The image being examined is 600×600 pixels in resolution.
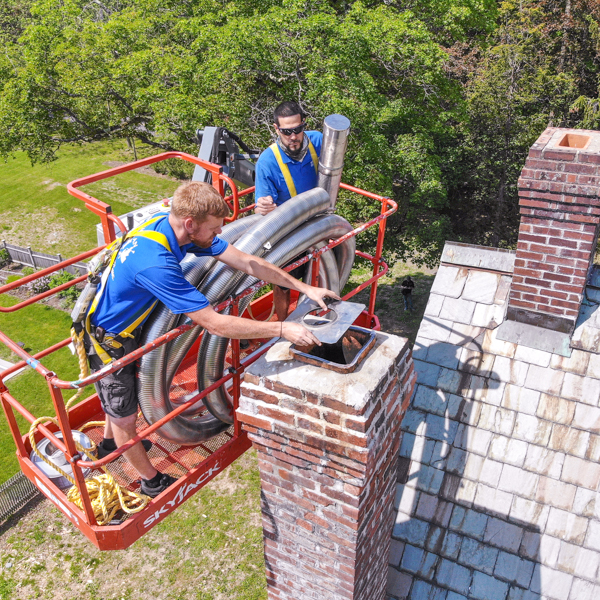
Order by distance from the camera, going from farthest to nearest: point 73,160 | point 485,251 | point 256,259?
1. point 73,160
2. point 485,251
3. point 256,259

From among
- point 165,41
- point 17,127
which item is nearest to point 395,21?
point 165,41

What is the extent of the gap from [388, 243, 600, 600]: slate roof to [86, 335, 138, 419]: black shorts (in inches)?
110

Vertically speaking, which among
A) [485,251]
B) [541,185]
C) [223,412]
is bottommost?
[223,412]

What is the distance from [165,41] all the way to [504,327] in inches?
739

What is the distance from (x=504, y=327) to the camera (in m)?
5.98

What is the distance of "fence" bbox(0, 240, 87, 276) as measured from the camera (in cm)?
1992

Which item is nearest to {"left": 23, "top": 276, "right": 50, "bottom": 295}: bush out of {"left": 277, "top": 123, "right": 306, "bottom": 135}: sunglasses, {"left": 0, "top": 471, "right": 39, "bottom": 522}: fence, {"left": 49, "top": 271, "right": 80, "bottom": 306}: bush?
{"left": 49, "top": 271, "right": 80, "bottom": 306}: bush

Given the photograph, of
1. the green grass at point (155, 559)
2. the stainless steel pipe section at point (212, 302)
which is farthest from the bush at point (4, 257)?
the stainless steel pipe section at point (212, 302)

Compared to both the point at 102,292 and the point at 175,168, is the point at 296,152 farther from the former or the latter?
the point at 175,168

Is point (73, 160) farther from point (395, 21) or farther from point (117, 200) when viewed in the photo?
point (395, 21)

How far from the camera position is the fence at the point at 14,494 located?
37.3 ft

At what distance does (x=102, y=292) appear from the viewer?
418cm

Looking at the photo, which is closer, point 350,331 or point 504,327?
point 350,331

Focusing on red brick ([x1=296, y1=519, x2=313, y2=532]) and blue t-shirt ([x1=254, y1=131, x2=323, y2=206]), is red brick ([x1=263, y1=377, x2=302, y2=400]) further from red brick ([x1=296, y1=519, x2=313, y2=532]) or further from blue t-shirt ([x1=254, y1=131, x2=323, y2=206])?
blue t-shirt ([x1=254, y1=131, x2=323, y2=206])
